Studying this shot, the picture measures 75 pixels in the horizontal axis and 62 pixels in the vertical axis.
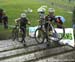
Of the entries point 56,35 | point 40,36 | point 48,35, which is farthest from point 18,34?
point 56,35

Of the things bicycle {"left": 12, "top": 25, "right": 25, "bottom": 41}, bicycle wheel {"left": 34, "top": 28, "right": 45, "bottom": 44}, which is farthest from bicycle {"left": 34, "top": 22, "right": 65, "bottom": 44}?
bicycle {"left": 12, "top": 25, "right": 25, "bottom": 41}

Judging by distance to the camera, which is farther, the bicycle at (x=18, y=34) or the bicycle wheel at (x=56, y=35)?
the bicycle at (x=18, y=34)

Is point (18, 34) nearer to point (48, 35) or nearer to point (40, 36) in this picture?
point (40, 36)

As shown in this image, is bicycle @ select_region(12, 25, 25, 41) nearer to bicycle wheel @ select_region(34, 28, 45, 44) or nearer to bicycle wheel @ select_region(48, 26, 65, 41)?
bicycle wheel @ select_region(34, 28, 45, 44)

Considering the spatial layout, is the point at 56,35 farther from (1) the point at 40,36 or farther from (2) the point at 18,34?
(2) the point at 18,34

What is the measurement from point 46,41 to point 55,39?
2.08 ft

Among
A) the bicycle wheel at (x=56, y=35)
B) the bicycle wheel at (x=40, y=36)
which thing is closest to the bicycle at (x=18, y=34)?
the bicycle wheel at (x=40, y=36)

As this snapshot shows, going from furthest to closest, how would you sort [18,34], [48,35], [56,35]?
[18,34], [56,35], [48,35]

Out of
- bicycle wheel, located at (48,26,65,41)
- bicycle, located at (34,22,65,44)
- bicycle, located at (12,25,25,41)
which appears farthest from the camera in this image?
bicycle, located at (12,25,25,41)

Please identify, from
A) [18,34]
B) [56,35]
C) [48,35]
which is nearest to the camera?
[48,35]

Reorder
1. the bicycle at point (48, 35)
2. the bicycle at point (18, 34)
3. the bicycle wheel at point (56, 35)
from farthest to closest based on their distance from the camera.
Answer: the bicycle at point (18, 34), the bicycle wheel at point (56, 35), the bicycle at point (48, 35)

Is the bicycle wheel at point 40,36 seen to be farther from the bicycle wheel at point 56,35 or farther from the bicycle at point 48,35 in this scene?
the bicycle wheel at point 56,35

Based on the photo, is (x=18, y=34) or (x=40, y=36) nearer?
(x=40, y=36)

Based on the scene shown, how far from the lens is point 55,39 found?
15625mm
